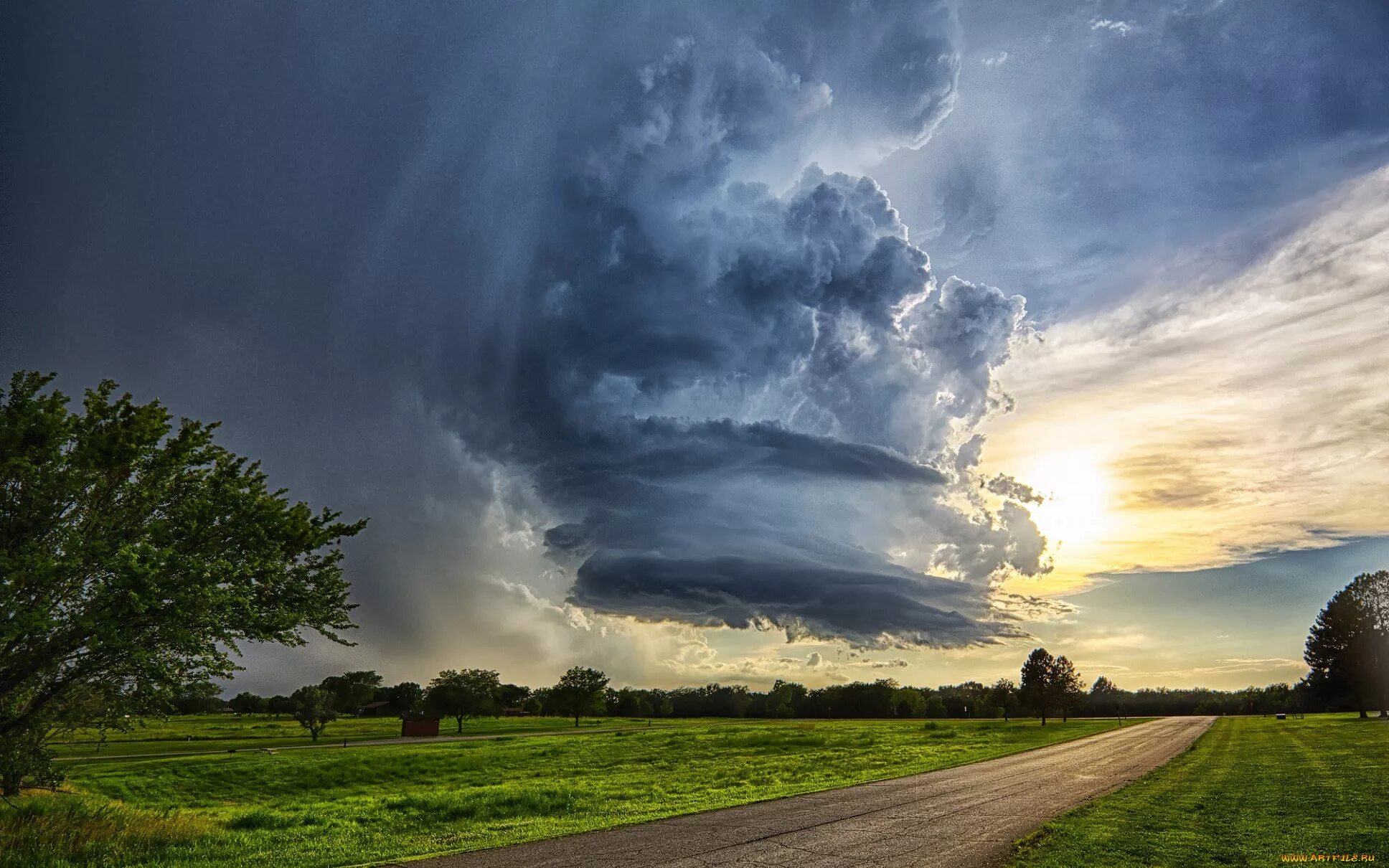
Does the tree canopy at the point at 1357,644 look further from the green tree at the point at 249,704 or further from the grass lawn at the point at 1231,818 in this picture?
the green tree at the point at 249,704

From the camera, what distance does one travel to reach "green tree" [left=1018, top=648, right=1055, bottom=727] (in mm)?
125625

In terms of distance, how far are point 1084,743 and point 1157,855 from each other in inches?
2260

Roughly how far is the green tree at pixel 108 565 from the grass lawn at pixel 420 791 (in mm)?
4022

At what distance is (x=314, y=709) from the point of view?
8856cm

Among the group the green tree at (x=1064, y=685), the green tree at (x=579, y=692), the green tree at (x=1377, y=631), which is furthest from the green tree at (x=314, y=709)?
the green tree at (x=1377, y=631)

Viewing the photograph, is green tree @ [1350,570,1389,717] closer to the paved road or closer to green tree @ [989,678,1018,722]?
green tree @ [989,678,1018,722]

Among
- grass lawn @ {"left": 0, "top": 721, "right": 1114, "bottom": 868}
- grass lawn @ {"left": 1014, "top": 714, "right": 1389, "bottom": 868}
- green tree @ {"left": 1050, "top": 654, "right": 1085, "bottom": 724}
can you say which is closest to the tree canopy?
green tree @ {"left": 1050, "top": 654, "right": 1085, "bottom": 724}

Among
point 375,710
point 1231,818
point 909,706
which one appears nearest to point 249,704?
point 375,710

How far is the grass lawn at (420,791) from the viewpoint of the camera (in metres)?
22.0

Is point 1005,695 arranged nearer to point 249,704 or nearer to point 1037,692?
point 1037,692

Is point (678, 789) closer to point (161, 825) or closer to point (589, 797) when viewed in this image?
point (589, 797)

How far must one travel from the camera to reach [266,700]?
632ft

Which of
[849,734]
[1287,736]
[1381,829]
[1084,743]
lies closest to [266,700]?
[849,734]

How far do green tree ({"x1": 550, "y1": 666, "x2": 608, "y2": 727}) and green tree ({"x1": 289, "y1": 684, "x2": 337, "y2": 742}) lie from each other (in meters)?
60.7
